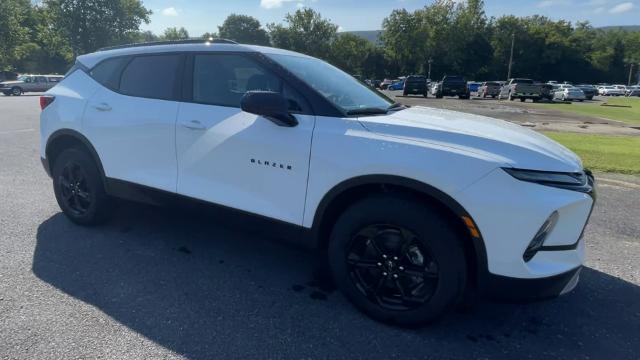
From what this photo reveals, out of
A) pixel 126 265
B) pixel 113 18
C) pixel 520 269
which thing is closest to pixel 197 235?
pixel 126 265

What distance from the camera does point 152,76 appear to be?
3855 millimetres

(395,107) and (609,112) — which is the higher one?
(609,112)

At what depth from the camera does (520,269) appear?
2424 mm

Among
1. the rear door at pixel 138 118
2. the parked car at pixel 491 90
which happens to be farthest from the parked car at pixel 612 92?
the rear door at pixel 138 118

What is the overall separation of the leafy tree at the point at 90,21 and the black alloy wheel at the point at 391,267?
2955 inches

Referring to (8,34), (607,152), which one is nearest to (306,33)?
(8,34)

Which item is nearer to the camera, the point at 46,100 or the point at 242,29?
the point at 46,100

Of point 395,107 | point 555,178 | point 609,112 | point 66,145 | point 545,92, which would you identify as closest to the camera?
point 555,178

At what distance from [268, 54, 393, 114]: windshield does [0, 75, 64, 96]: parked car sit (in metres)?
37.2

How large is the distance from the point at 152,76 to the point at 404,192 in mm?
2477

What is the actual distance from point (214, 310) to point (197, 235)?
147 centimetres

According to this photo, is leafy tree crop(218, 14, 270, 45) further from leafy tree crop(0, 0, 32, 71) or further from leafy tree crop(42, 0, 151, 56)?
leafy tree crop(0, 0, 32, 71)

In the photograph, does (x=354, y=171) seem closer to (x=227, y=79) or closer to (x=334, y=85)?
(x=334, y=85)

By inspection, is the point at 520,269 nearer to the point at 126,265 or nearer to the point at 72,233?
the point at 126,265
